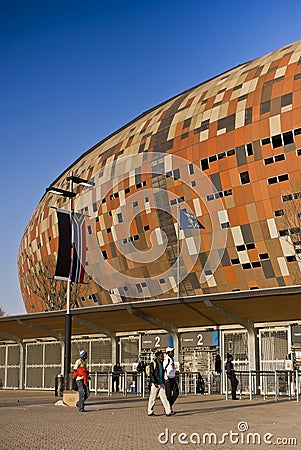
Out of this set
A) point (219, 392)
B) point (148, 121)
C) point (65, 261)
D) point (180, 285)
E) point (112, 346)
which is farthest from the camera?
point (148, 121)

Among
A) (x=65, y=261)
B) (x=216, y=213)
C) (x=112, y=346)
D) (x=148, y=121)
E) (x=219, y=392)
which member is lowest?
(x=219, y=392)

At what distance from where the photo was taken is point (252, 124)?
47.5m

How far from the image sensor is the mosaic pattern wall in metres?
46.1

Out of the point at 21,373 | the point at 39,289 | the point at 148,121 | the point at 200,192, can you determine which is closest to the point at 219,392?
the point at 21,373

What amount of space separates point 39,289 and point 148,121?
2192 cm

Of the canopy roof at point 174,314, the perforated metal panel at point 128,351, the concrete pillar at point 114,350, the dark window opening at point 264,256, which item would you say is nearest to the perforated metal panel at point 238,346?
the canopy roof at point 174,314

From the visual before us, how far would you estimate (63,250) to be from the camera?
26.3 m

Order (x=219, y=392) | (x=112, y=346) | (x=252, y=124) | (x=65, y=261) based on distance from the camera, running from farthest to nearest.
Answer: (x=252, y=124), (x=112, y=346), (x=219, y=392), (x=65, y=261)

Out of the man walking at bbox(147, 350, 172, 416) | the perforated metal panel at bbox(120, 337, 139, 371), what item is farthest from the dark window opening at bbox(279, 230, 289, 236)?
the man walking at bbox(147, 350, 172, 416)

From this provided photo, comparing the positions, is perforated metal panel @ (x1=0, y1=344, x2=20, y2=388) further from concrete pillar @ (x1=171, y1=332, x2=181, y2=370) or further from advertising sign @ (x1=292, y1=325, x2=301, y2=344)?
advertising sign @ (x1=292, y1=325, x2=301, y2=344)

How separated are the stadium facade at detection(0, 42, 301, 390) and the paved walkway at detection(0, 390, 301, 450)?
14.5m

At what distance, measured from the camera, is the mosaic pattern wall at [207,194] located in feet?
151

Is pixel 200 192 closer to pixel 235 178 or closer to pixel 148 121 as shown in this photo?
pixel 235 178

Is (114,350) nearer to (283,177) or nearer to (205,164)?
(283,177)
